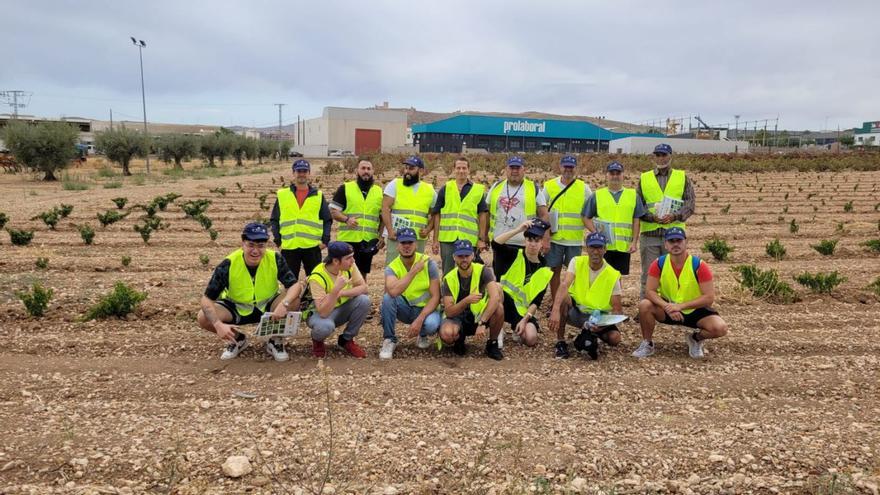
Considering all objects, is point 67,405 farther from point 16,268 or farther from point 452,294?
point 16,268

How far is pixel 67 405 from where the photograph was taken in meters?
4.25

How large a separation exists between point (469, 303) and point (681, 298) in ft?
6.47

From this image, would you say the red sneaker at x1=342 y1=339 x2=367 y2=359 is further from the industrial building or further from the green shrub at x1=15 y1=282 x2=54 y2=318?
the industrial building

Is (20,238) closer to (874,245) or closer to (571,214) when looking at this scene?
(571,214)

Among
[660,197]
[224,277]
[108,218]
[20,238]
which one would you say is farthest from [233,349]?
[108,218]

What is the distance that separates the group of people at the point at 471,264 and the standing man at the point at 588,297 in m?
0.01

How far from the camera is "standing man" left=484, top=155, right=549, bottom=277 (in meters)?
6.07

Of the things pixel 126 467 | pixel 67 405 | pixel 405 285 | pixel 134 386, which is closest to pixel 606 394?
pixel 405 285

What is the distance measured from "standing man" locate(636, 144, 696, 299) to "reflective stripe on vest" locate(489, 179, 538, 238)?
122 centimetres

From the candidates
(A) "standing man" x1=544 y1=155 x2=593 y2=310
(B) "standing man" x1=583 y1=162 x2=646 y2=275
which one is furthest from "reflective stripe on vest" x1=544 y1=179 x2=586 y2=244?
(B) "standing man" x1=583 y1=162 x2=646 y2=275

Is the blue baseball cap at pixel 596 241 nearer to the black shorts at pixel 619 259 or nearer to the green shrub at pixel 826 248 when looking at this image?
the black shorts at pixel 619 259

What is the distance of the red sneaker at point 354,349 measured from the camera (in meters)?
5.43

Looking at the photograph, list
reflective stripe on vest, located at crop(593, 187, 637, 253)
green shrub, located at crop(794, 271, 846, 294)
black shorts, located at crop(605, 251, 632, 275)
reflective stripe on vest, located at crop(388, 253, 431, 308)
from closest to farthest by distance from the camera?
reflective stripe on vest, located at crop(388, 253, 431, 308) → reflective stripe on vest, located at crop(593, 187, 637, 253) → black shorts, located at crop(605, 251, 632, 275) → green shrub, located at crop(794, 271, 846, 294)

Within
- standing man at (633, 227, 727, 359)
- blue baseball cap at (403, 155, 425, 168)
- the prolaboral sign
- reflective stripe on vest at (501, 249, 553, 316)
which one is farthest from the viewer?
the prolaboral sign
